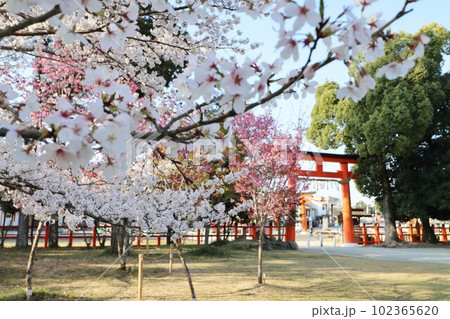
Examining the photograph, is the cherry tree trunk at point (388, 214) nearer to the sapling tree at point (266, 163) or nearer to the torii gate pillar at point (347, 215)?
the torii gate pillar at point (347, 215)

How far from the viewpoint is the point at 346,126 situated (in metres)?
13.8

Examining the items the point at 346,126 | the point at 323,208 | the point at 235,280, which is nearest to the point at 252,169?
the point at 235,280

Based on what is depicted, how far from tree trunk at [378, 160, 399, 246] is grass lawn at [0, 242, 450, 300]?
5.47 m

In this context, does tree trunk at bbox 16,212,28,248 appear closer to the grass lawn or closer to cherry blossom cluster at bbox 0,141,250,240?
the grass lawn

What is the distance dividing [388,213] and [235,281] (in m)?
9.62

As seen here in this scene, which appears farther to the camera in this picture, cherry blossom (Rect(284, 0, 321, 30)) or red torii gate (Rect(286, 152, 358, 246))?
red torii gate (Rect(286, 152, 358, 246))

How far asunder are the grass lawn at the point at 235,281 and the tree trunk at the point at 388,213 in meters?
5.47

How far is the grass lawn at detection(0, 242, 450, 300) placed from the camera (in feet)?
15.0

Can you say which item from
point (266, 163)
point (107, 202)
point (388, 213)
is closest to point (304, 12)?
point (107, 202)

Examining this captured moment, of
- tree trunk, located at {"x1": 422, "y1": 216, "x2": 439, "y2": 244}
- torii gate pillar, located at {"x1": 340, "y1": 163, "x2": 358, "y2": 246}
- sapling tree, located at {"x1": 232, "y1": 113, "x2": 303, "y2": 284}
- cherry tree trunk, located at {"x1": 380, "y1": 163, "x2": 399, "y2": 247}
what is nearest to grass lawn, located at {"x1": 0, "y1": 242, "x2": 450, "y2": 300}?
sapling tree, located at {"x1": 232, "y1": 113, "x2": 303, "y2": 284}

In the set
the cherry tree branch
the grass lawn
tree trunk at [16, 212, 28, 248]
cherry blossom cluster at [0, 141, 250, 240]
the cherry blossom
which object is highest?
the cherry tree branch

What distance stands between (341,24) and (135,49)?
2977 mm

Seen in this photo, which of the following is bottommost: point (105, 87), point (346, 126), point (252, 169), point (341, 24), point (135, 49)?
point (105, 87)
